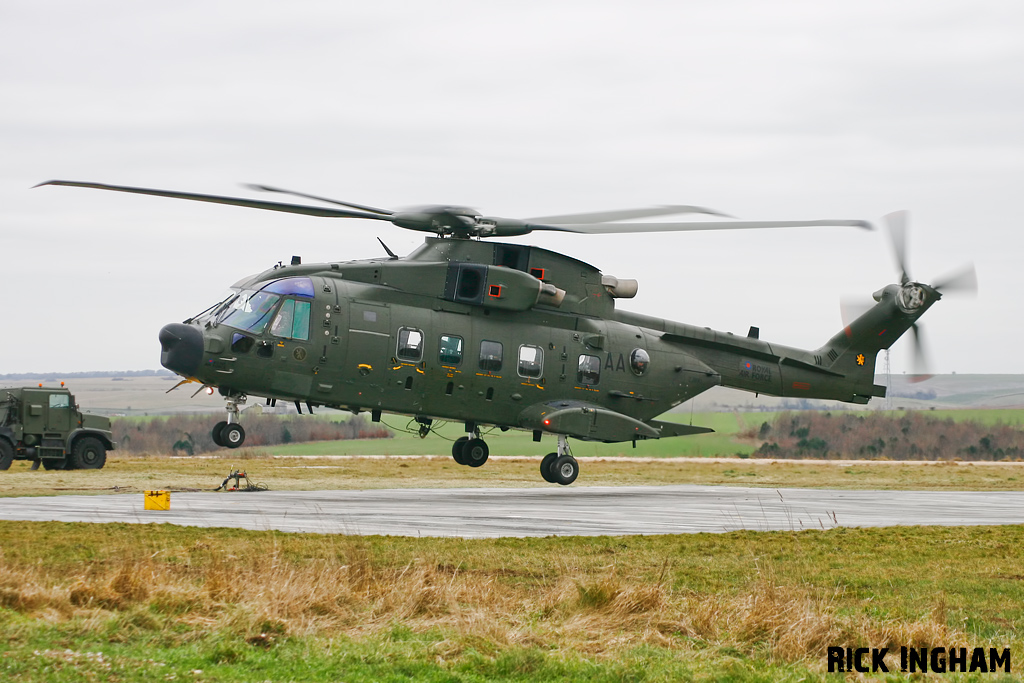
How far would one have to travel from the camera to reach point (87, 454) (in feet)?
109

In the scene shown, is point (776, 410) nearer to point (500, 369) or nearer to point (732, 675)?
point (500, 369)

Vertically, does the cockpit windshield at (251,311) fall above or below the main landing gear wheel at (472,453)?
above

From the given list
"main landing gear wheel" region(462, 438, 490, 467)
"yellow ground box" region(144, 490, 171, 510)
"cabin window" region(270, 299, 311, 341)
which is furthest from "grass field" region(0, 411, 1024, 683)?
"main landing gear wheel" region(462, 438, 490, 467)

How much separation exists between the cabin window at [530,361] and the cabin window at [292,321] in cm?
552

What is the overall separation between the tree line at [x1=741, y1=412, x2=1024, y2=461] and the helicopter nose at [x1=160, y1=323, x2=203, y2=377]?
36290 mm

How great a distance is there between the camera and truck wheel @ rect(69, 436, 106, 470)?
108ft

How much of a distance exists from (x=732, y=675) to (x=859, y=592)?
4.30m

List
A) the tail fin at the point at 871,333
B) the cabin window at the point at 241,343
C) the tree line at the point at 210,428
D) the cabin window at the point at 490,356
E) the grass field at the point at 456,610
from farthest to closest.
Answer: the tree line at the point at 210,428, the tail fin at the point at 871,333, the cabin window at the point at 490,356, the cabin window at the point at 241,343, the grass field at the point at 456,610

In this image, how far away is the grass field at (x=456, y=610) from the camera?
8445 millimetres

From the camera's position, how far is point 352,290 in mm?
24516

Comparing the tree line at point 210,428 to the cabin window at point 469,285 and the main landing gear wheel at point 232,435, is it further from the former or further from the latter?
the main landing gear wheel at point 232,435

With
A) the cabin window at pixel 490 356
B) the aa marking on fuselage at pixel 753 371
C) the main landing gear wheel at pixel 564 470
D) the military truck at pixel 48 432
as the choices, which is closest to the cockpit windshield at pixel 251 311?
the cabin window at pixel 490 356

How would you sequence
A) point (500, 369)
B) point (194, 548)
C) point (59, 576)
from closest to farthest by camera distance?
point (59, 576) < point (194, 548) < point (500, 369)

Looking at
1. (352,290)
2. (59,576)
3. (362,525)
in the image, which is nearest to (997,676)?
(59,576)
